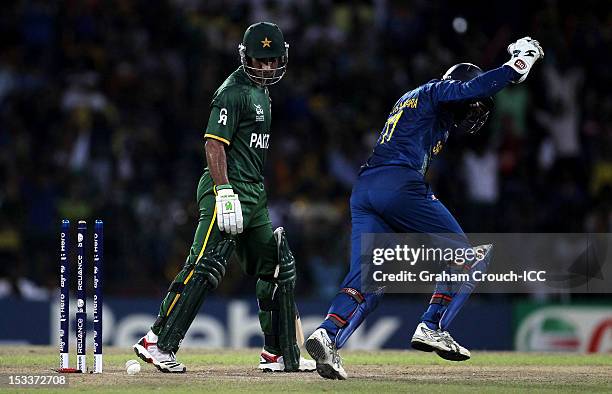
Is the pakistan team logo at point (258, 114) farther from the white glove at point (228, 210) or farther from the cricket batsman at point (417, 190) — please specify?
the cricket batsman at point (417, 190)

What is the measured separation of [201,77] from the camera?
17719mm

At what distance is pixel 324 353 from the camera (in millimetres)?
8930

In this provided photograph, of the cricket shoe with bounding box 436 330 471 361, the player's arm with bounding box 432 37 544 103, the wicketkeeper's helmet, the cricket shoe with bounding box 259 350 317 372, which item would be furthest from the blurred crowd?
the player's arm with bounding box 432 37 544 103

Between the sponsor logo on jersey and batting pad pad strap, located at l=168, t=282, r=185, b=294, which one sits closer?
batting pad pad strap, located at l=168, t=282, r=185, b=294

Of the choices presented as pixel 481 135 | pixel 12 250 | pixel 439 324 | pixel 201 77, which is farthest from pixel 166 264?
pixel 439 324

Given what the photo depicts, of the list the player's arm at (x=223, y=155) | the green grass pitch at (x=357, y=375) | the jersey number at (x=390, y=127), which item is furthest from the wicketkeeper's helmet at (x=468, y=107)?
the green grass pitch at (x=357, y=375)

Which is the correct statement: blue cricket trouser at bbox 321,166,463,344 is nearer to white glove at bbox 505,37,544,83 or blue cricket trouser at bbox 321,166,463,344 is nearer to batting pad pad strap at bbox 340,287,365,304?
batting pad pad strap at bbox 340,287,365,304

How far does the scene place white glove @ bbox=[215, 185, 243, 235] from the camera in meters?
8.97

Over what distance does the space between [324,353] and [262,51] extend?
2280 millimetres

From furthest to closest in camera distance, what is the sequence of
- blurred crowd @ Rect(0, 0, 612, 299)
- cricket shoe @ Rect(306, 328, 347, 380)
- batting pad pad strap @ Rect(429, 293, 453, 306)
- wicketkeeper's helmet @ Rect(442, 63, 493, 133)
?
blurred crowd @ Rect(0, 0, 612, 299), wicketkeeper's helmet @ Rect(442, 63, 493, 133), batting pad pad strap @ Rect(429, 293, 453, 306), cricket shoe @ Rect(306, 328, 347, 380)

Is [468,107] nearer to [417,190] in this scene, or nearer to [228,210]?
[417,190]

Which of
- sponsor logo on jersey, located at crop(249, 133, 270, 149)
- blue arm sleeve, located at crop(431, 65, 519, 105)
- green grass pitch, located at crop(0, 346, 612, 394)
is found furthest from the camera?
sponsor logo on jersey, located at crop(249, 133, 270, 149)

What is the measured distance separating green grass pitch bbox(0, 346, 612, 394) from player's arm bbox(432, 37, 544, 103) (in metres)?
2.08

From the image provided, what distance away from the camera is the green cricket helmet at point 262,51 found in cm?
938
